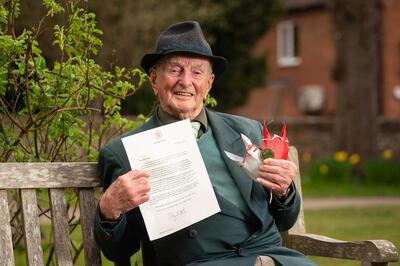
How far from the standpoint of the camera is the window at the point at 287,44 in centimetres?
3675

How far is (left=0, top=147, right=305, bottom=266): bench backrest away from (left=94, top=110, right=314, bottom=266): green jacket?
0.30 ft

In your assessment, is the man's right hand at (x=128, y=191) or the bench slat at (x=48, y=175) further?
the bench slat at (x=48, y=175)

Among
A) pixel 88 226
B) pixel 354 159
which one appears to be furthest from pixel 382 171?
pixel 88 226

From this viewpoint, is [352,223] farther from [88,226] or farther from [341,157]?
[88,226]

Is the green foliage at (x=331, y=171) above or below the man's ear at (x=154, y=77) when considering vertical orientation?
below

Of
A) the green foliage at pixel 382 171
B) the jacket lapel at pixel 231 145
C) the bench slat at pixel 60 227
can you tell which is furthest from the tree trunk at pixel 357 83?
the bench slat at pixel 60 227

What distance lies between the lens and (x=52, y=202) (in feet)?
12.9

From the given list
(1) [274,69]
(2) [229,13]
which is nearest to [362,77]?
(2) [229,13]

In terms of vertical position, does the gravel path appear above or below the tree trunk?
below

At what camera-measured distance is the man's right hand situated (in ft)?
11.9

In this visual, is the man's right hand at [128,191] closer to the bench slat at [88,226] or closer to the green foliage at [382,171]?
the bench slat at [88,226]

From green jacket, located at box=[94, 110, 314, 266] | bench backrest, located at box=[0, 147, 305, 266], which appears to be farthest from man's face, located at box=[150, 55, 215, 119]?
bench backrest, located at box=[0, 147, 305, 266]

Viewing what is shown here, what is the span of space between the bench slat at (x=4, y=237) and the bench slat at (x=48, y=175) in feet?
0.22

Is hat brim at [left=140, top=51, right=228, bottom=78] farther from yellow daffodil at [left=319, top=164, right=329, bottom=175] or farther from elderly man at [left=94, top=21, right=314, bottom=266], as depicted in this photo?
yellow daffodil at [left=319, top=164, right=329, bottom=175]
